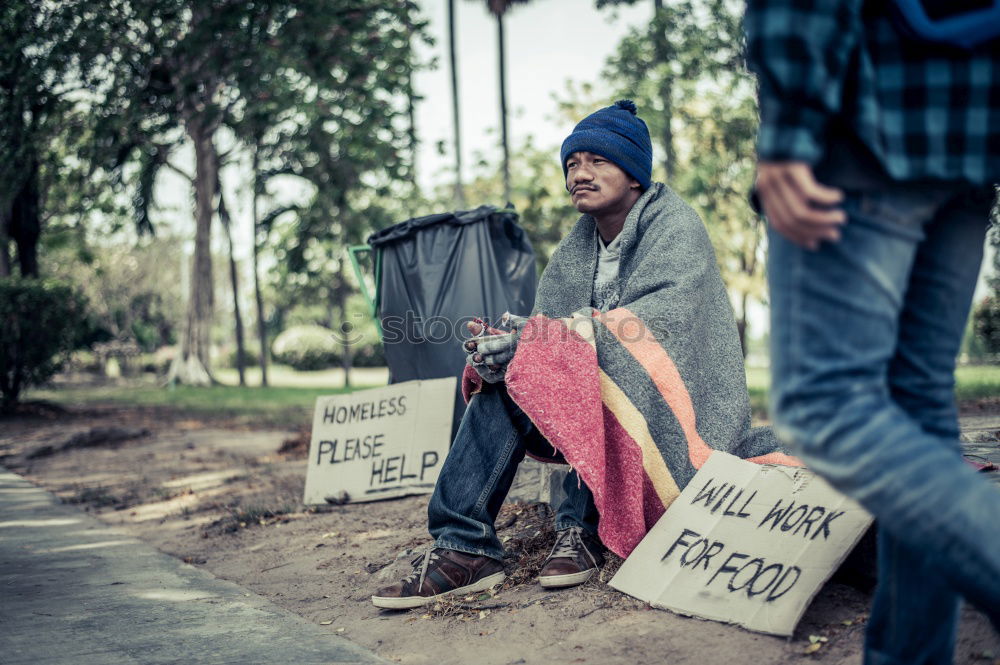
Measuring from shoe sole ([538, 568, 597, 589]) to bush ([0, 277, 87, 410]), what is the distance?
971 centimetres

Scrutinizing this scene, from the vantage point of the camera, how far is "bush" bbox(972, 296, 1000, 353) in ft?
45.4

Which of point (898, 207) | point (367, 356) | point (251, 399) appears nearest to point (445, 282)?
point (898, 207)

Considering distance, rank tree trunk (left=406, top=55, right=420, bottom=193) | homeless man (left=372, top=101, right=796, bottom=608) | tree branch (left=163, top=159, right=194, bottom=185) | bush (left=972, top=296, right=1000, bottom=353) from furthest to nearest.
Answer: tree branch (left=163, top=159, right=194, bottom=185) < bush (left=972, top=296, right=1000, bottom=353) < tree trunk (left=406, top=55, right=420, bottom=193) < homeless man (left=372, top=101, right=796, bottom=608)

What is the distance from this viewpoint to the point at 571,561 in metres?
2.70

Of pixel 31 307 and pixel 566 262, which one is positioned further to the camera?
pixel 31 307

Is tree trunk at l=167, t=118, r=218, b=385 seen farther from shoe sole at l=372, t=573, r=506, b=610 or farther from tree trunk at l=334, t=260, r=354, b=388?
shoe sole at l=372, t=573, r=506, b=610

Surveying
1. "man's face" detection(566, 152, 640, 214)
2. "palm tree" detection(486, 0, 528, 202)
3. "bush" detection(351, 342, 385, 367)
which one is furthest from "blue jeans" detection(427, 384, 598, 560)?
"bush" detection(351, 342, 385, 367)

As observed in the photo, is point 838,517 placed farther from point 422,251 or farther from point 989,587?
point 422,251

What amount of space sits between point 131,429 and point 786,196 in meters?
8.08

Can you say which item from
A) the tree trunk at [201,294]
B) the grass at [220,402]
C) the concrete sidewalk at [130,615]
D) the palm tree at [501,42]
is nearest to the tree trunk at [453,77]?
the palm tree at [501,42]

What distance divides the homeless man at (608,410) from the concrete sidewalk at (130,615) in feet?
1.24

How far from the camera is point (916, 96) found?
132 centimetres

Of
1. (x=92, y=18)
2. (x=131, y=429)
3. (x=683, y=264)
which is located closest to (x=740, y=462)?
(x=683, y=264)

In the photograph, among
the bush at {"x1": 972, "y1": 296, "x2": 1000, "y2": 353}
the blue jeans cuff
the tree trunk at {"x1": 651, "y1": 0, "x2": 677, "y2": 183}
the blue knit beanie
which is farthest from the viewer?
the bush at {"x1": 972, "y1": 296, "x2": 1000, "y2": 353}
